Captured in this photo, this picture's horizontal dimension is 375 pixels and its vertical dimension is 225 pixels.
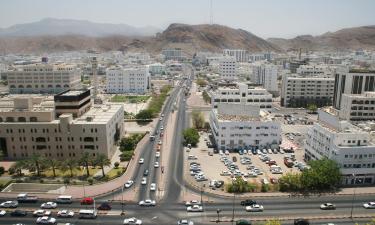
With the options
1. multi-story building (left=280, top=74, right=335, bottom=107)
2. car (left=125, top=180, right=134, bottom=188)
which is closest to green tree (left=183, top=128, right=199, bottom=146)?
car (left=125, top=180, right=134, bottom=188)

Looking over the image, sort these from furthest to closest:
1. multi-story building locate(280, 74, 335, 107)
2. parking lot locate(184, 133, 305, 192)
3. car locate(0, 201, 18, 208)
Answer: multi-story building locate(280, 74, 335, 107)
parking lot locate(184, 133, 305, 192)
car locate(0, 201, 18, 208)

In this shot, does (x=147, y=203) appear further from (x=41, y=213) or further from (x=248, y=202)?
(x=248, y=202)

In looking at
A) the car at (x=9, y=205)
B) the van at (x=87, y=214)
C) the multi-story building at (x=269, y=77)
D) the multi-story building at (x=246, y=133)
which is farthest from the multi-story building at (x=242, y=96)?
the car at (x=9, y=205)

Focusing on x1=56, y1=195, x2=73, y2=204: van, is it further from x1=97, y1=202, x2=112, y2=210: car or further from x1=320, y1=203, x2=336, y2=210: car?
x1=320, y1=203, x2=336, y2=210: car

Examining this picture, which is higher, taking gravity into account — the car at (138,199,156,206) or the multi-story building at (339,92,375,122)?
the multi-story building at (339,92,375,122)

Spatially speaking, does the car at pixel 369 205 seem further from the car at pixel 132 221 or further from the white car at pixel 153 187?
the car at pixel 132 221
